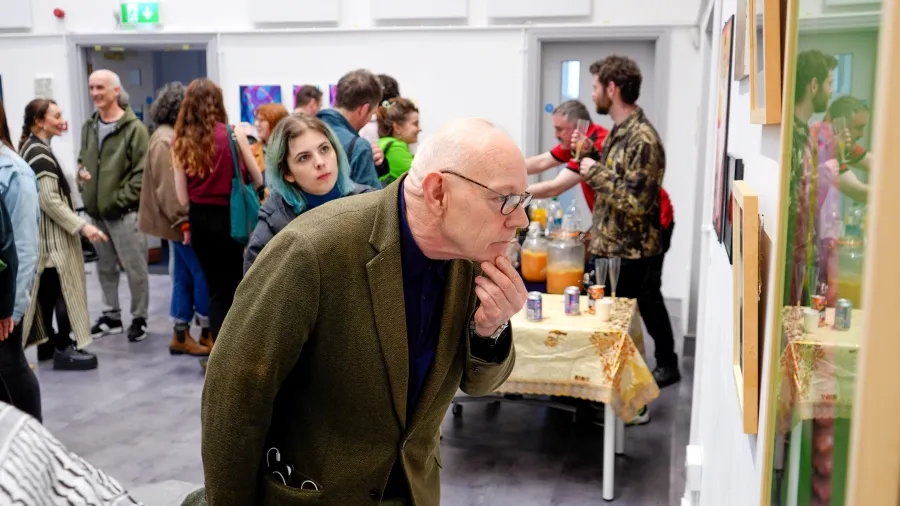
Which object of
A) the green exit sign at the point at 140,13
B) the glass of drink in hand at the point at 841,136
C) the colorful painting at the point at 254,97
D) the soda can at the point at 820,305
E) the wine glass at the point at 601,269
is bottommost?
the wine glass at the point at 601,269

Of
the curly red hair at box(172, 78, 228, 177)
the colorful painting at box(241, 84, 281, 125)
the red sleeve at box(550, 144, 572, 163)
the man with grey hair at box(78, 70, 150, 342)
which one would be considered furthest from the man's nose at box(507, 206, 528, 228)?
the colorful painting at box(241, 84, 281, 125)

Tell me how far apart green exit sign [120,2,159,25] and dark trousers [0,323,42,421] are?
5406 mm

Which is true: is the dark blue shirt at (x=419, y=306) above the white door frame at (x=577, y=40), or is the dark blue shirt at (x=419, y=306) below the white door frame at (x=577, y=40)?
below

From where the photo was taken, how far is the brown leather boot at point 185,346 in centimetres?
557

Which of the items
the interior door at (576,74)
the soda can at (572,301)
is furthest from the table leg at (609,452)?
the interior door at (576,74)

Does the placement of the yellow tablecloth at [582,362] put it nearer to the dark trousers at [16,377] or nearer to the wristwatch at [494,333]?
the wristwatch at [494,333]

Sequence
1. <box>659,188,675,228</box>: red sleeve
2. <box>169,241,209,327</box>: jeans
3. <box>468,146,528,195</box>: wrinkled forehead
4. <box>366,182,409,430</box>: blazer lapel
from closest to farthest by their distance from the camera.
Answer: <box>468,146,528,195</box>: wrinkled forehead
<box>366,182,409,430</box>: blazer lapel
<box>659,188,675,228</box>: red sleeve
<box>169,241,209,327</box>: jeans

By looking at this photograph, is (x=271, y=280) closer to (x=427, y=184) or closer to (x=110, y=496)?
(x=427, y=184)

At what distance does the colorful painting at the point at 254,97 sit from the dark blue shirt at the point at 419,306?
6.55 meters

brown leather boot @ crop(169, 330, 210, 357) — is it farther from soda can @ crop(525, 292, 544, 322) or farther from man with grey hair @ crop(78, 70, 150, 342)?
soda can @ crop(525, 292, 544, 322)

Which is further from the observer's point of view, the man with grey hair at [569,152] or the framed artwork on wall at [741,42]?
the man with grey hair at [569,152]

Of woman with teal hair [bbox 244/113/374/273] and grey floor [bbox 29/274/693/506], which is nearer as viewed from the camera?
woman with teal hair [bbox 244/113/374/273]

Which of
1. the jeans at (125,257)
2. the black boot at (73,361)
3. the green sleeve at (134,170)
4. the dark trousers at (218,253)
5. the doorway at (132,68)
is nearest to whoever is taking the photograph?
the dark trousers at (218,253)

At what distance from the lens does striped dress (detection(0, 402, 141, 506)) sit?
1.53m
